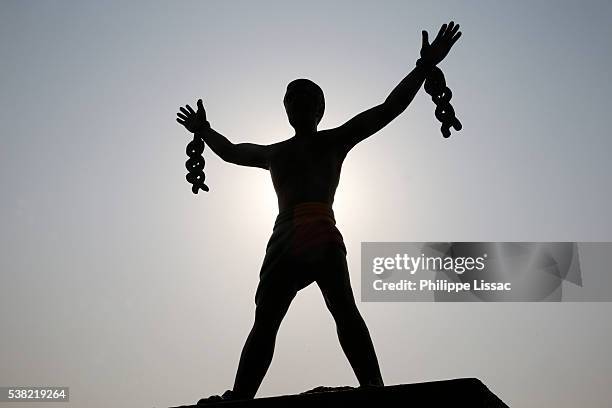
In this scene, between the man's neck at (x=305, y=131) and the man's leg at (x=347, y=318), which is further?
the man's neck at (x=305, y=131)

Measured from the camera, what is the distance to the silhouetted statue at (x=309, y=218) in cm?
343

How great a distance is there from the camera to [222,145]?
4.57m

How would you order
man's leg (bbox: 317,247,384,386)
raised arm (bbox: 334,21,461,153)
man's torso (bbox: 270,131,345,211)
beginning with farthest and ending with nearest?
raised arm (bbox: 334,21,461,153), man's torso (bbox: 270,131,345,211), man's leg (bbox: 317,247,384,386)

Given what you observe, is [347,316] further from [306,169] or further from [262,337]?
[306,169]

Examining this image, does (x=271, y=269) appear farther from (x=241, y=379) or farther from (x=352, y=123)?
(x=352, y=123)

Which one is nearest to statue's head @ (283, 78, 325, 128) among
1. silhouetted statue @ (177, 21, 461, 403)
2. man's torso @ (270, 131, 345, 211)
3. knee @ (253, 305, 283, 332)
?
silhouetted statue @ (177, 21, 461, 403)

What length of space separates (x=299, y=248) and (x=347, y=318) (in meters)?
0.52

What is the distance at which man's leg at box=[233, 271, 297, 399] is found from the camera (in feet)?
11.2

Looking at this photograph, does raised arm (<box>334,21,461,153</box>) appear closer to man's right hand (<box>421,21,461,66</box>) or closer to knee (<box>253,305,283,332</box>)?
man's right hand (<box>421,21,461,66</box>)

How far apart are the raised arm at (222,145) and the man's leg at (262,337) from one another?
105 cm

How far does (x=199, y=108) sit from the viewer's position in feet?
16.1

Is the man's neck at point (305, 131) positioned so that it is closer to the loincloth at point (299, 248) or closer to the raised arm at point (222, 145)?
the raised arm at point (222, 145)

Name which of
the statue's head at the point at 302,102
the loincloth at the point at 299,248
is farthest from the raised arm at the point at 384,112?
the loincloth at the point at 299,248

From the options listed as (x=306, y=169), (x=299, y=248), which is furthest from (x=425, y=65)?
(x=299, y=248)
